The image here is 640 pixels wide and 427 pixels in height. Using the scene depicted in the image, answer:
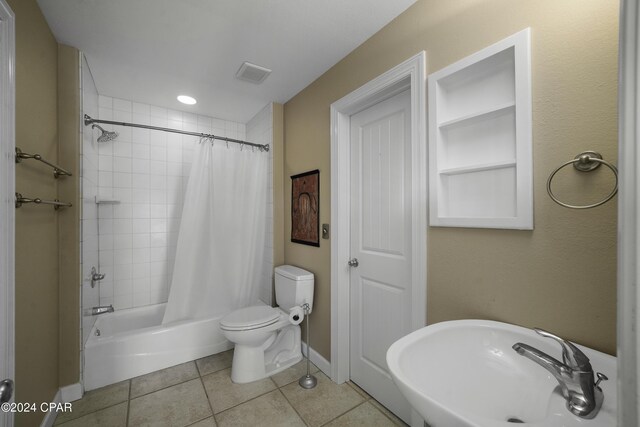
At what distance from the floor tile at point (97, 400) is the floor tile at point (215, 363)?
19.1 inches

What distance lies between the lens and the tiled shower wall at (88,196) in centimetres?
185

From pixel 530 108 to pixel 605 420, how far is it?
3.14 feet

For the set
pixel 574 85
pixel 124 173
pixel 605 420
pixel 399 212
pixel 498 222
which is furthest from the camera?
pixel 124 173

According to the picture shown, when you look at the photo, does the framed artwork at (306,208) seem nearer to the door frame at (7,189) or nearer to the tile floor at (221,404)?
the tile floor at (221,404)

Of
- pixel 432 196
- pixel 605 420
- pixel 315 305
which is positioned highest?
pixel 432 196

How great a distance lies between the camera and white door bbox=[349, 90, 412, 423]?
1574 millimetres

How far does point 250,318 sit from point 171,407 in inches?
26.7

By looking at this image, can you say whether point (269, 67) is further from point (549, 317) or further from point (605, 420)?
point (605, 420)

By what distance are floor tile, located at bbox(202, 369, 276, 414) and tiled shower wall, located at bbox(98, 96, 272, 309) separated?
0.88m

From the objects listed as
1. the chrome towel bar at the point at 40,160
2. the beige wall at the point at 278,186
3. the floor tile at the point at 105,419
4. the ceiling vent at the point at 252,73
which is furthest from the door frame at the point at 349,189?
the chrome towel bar at the point at 40,160

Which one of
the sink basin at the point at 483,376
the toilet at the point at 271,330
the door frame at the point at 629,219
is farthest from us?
the toilet at the point at 271,330

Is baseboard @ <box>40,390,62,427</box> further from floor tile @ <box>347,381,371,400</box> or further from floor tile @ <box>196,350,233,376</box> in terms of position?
floor tile @ <box>347,381,371,400</box>

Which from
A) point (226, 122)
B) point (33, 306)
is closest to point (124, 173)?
point (226, 122)

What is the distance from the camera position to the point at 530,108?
99cm
